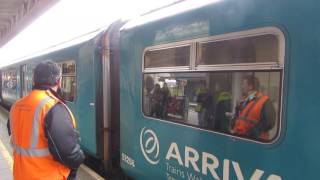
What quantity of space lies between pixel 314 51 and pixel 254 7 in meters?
0.63

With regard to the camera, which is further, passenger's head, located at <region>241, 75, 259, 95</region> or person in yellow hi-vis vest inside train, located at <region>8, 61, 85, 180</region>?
passenger's head, located at <region>241, 75, 259, 95</region>

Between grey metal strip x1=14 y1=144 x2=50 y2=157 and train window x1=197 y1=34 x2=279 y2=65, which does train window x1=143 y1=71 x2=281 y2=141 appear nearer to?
train window x1=197 y1=34 x2=279 y2=65

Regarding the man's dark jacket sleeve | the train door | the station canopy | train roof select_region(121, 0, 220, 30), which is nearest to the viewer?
the man's dark jacket sleeve

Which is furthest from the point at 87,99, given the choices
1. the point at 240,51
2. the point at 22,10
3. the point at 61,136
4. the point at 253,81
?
the point at 22,10

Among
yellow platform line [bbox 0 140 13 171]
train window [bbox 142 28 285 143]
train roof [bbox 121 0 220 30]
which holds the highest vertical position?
train roof [bbox 121 0 220 30]

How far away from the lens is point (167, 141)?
3.71 m

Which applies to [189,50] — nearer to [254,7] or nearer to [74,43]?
[254,7]

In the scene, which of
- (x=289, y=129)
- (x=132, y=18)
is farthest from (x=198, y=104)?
(x=132, y=18)

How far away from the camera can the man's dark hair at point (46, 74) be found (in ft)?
8.62

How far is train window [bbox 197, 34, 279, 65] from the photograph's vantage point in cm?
252

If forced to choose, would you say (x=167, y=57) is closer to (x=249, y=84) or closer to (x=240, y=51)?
(x=240, y=51)

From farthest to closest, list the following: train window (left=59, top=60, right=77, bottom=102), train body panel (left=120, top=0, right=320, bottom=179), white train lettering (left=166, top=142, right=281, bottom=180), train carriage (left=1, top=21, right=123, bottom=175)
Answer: train window (left=59, top=60, right=77, bottom=102)
train carriage (left=1, top=21, right=123, bottom=175)
white train lettering (left=166, top=142, right=281, bottom=180)
train body panel (left=120, top=0, right=320, bottom=179)

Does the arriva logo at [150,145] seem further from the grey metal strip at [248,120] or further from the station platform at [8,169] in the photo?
the station platform at [8,169]

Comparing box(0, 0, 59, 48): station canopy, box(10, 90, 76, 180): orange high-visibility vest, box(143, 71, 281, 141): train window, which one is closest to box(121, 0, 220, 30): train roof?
box(143, 71, 281, 141): train window
